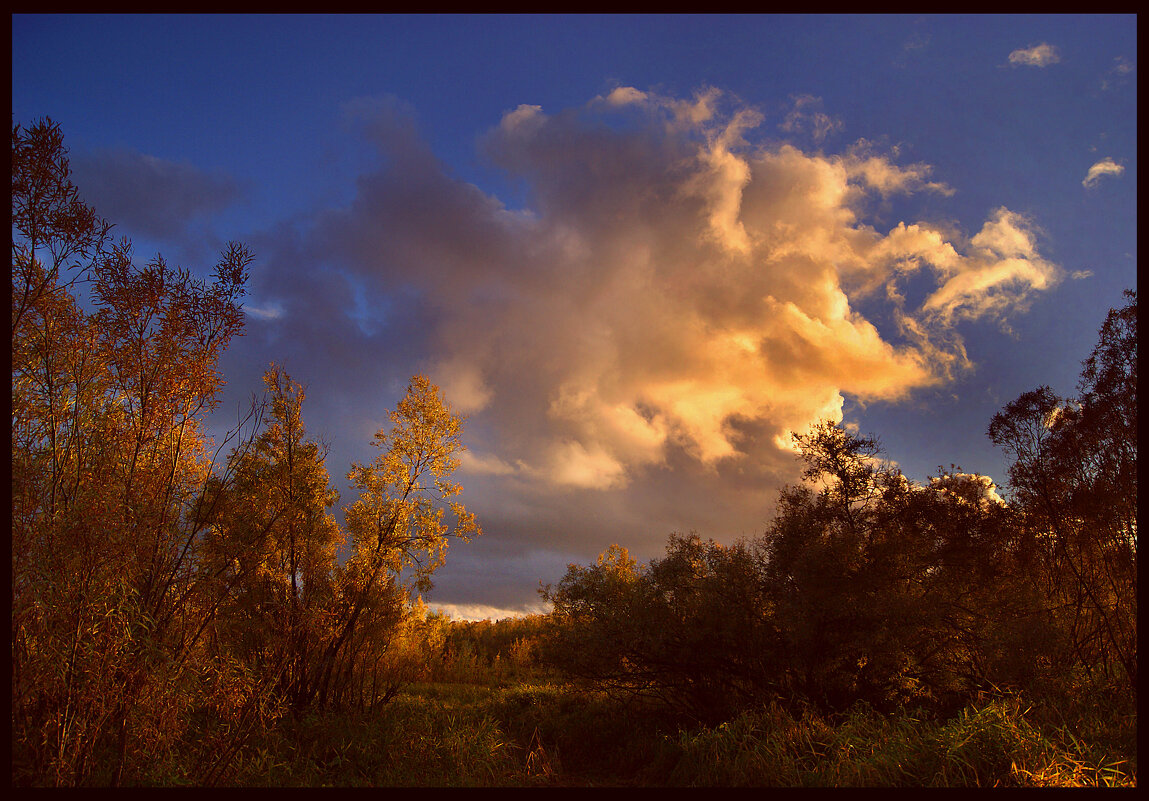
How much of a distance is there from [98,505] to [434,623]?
1275 centimetres

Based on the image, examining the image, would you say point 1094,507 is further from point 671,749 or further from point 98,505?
point 98,505

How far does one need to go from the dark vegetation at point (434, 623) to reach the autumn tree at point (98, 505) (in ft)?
0.09

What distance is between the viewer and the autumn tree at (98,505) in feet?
17.0

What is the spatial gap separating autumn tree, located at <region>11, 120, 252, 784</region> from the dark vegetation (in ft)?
0.09

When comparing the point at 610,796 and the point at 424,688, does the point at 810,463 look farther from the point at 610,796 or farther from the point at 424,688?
the point at 424,688

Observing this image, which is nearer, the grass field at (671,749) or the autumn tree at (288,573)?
the grass field at (671,749)

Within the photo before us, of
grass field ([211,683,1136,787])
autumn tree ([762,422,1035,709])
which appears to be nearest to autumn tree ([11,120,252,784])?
grass field ([211,683,1136,787])

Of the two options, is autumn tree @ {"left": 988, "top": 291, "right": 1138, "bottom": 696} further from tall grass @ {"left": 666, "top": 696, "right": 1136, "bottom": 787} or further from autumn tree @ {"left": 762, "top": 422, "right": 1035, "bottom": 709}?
tall grass @ {"left": 666, "top": 696, "right": 1136, "bottom": 787}

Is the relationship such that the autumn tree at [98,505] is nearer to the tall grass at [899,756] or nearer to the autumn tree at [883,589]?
the tall grass at [899,756]

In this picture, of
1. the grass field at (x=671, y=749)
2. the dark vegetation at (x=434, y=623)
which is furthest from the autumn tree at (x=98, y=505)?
the grass field at (x=671, y=749)

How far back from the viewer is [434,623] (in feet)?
55.5

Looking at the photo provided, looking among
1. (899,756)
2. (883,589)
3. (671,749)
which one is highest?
(883,589)

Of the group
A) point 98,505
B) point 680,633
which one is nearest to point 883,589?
point 680,633

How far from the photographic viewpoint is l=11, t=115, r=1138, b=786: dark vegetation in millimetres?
5523
